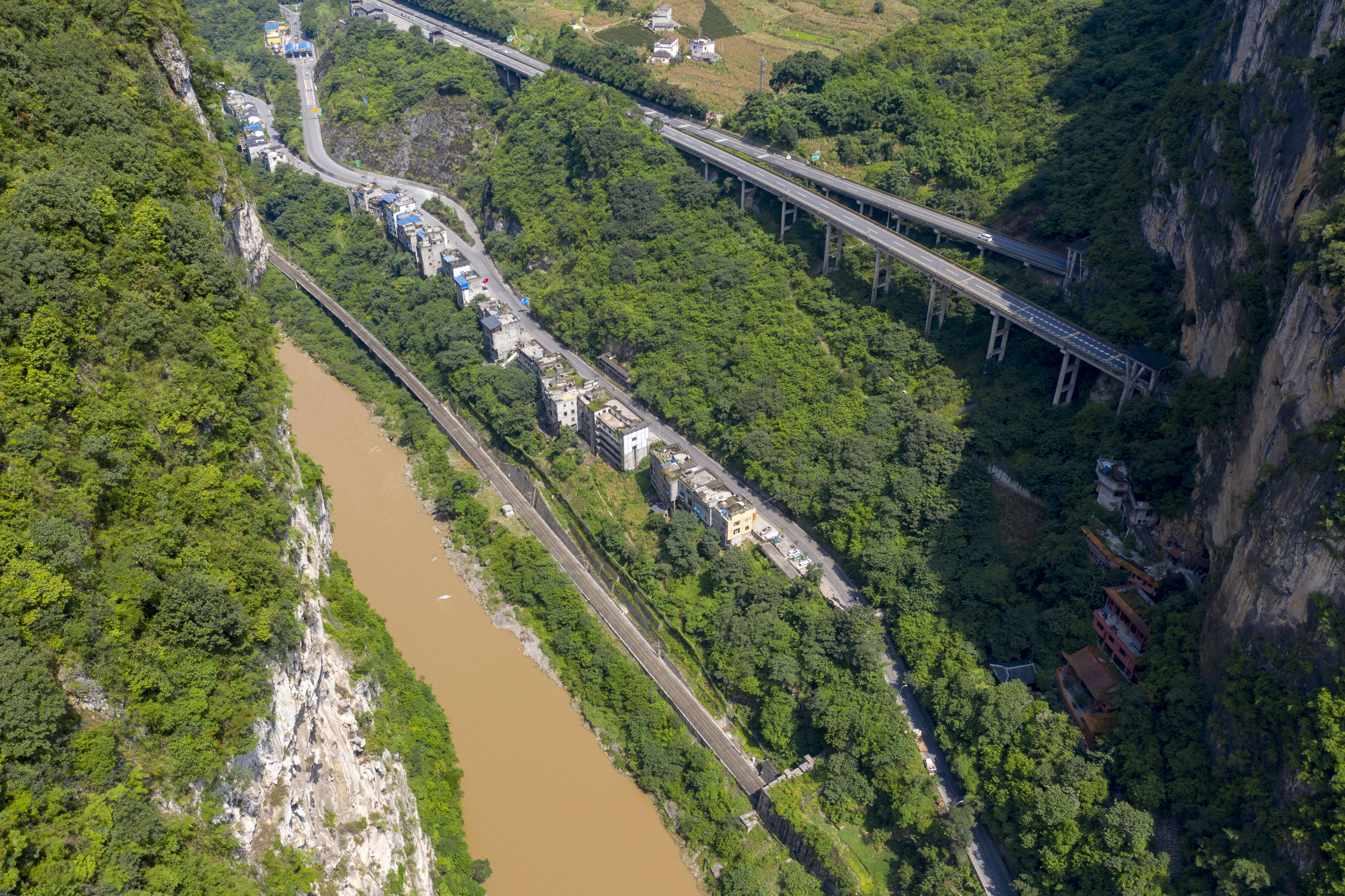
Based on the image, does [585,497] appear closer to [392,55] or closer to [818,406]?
[818,406]

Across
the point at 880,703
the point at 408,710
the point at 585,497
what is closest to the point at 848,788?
the point at 880,703

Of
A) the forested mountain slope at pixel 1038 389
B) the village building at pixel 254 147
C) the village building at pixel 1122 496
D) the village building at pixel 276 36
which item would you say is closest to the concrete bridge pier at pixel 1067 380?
the forested mountain slope at pixel 1038 389

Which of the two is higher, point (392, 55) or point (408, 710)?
point (392, 55)

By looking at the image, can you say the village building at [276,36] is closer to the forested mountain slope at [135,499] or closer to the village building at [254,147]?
the village building at [254,147]

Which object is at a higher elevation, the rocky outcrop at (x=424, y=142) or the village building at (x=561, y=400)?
the rocky outcrop at (x=424, y=142)

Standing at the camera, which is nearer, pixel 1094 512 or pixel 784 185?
pixel 1094 512

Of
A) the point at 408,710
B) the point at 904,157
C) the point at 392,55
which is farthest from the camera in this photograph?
the point at 392,55

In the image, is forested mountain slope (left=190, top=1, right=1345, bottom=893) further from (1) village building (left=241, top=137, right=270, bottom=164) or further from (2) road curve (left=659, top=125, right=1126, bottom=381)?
(1) village building (left=241, top=137, right=270, bottom=164)

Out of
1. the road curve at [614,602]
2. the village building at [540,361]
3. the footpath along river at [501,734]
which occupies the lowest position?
the footpath along river at [501,734]
